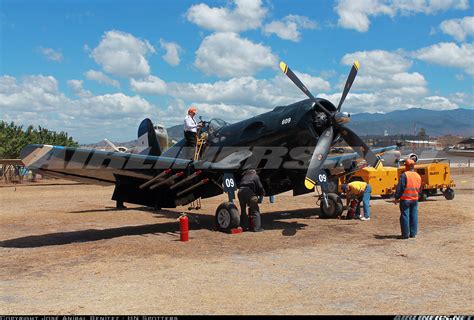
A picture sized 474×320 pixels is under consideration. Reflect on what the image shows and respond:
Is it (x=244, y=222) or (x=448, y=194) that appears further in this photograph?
(x=448, y=194)

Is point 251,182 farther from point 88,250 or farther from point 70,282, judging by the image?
point 70,282

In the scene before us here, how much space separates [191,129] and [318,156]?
438 cm

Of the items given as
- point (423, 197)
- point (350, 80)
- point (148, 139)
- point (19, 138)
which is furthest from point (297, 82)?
point (19, 138)

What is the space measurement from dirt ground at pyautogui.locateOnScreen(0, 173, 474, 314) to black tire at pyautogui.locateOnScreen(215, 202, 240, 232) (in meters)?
0.41

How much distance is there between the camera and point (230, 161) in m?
13.4

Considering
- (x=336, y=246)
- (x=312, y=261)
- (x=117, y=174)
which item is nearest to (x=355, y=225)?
(x=336, y=246)

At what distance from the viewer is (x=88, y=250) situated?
1040cm

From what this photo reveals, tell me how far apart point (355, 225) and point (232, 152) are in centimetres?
428

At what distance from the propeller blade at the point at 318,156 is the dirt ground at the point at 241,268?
1.48 metres

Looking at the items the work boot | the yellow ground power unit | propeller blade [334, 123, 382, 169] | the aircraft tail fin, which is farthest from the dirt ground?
the yellow ground power unit

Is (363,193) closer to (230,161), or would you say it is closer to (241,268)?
(230,161)

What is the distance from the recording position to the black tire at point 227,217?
41.4ft

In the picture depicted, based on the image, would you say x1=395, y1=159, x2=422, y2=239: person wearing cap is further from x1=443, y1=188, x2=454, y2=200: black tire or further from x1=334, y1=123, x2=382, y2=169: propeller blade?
x1=443, y1=188, x2=454, y2=200: black tire

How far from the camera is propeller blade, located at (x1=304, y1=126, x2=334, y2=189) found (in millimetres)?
12352
